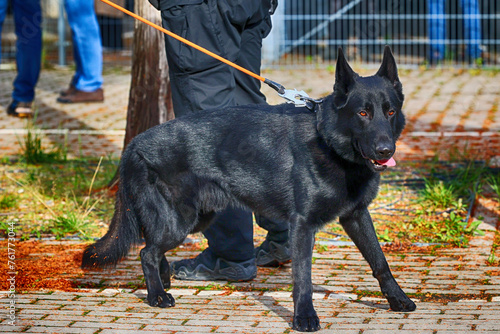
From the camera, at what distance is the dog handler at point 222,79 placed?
3625 millimetres

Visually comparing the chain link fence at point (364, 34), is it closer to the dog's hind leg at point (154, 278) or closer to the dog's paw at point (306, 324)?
the dog's hind leg at point (154, 278)

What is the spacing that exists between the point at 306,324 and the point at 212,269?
100 centimetres

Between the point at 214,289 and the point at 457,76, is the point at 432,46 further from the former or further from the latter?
the point at 214,289

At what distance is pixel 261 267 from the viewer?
4188 mm

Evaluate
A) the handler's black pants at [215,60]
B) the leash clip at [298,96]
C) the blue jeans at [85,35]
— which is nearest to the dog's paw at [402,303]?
the handler's black pants at [215,60]

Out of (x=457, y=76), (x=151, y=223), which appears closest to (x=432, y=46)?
(x=457, y=76)

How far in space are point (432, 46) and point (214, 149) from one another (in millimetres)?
9163

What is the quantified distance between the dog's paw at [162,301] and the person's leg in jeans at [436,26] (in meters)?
9.06

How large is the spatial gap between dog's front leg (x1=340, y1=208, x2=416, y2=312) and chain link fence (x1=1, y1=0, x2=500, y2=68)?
821cm

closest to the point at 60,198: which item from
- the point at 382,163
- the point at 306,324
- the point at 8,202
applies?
the point at 8,202

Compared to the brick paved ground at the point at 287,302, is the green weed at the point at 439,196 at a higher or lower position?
higher

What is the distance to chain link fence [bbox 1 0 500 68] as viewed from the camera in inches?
450

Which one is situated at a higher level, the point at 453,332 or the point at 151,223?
the point at 151,223

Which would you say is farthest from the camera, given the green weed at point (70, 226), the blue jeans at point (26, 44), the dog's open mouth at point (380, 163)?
the blue jeans at point (26, 44)
